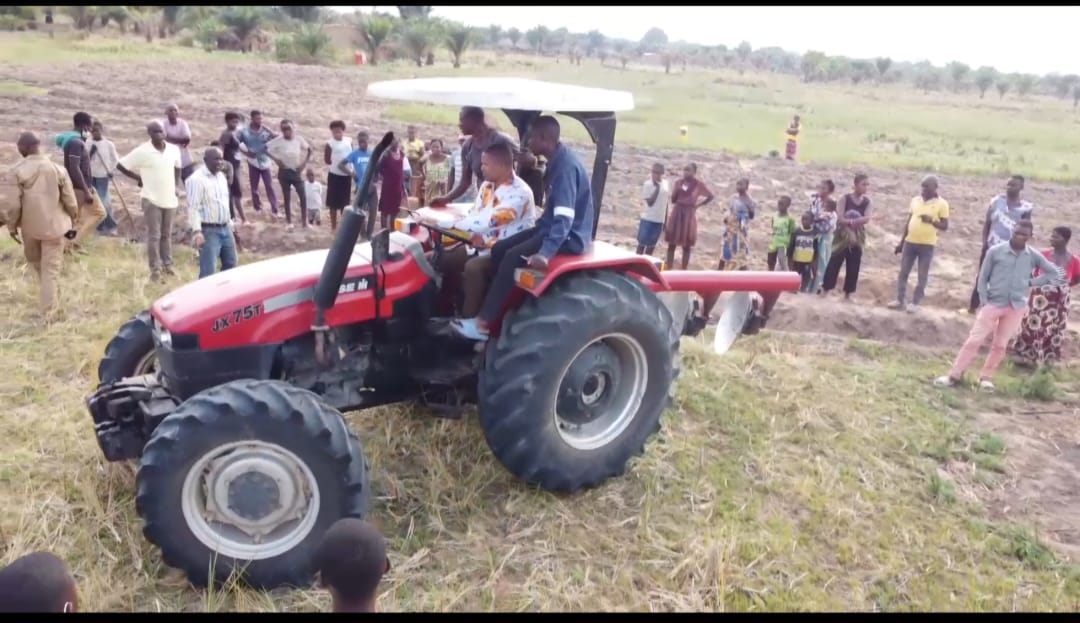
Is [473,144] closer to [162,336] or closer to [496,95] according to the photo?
[496,95]

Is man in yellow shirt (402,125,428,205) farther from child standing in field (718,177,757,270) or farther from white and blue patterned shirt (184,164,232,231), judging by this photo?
child standing in field (718,177,757,270)

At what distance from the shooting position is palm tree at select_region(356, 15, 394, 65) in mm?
38250

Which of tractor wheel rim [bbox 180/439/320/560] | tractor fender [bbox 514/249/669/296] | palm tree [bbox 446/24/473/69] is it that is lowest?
tractor wheel rim [bbox 180/439/320/560]

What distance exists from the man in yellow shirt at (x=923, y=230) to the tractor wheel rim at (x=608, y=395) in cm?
577

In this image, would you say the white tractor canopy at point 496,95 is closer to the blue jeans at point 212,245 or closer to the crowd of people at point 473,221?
the crowd of people at point 473,221

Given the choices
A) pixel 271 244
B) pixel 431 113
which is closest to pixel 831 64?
pixel 431 113

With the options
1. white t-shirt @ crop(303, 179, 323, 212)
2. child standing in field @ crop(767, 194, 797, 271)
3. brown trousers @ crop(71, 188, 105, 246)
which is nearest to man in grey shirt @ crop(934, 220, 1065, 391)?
child standing in field @ crop(767, 194, 797, 271)

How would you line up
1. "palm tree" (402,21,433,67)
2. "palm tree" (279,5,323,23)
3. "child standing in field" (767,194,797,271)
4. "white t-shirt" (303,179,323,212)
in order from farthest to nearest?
1. "palm tree" (279,5,323,23)
2. "palm tree" (402,21,433,67)
3. "white t-shirt" (303,179,323,212)
4. "child standing in field" (767,194,797,271)

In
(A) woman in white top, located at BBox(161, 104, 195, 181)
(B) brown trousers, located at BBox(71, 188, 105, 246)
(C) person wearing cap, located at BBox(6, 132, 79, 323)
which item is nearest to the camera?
(C) person wearing cap, located at BBox(6, 132, 79, 323)

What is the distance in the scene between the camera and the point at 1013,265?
23.4 feet

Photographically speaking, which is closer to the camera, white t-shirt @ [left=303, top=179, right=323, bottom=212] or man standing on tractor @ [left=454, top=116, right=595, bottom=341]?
man standing on tractor @ [left=454, top=116, right=595, bottom=341]

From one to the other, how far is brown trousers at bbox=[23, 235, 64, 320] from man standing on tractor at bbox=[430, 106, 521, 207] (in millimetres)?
3792

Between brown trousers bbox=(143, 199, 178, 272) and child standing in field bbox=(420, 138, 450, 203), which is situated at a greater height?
child standing in field bbox=(420, 138, 450, 203)

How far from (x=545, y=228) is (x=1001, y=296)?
16.0ft
